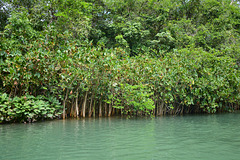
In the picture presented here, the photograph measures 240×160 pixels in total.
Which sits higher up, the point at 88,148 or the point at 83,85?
the point at 83,85

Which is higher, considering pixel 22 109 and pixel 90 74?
pixel 90 74

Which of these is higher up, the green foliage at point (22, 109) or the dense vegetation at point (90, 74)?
the dense vegetation at point (90, 74)

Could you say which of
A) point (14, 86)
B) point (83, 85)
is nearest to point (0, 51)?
point (14, 86)

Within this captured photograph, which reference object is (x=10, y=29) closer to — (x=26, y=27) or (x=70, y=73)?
(x=26, y=27)

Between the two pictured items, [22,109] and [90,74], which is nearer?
[22,109]

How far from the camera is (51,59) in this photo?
9500 millimetres

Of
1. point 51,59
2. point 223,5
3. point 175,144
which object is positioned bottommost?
point 175,144

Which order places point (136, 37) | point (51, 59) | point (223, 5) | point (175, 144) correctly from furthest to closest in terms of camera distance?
point (223, 5)
point (136, 37)
point (51, 59)
point (175, 144)

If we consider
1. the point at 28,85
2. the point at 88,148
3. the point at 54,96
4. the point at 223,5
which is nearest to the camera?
the point at 88,148

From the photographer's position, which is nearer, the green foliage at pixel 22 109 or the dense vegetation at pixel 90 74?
the green foliage at pixel 22 109

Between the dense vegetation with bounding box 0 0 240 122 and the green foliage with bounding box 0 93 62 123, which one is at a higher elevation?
the dense vegetation with bounding box 0 0 240 122

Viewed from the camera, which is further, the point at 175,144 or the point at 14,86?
the point at 14,86

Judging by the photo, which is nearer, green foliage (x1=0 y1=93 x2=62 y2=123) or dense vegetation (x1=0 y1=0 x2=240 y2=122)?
green foliage (x1=0 y1=93 x2=62 y2=123)

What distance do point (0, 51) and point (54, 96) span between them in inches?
114
